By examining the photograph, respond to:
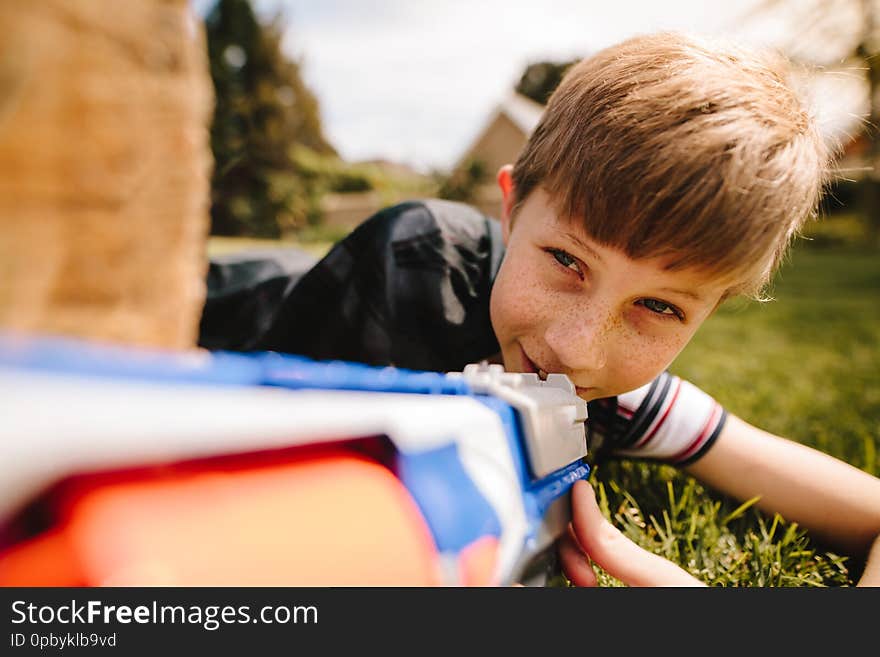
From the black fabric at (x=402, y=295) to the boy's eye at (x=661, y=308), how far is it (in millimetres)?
452

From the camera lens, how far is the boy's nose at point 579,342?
1112mm

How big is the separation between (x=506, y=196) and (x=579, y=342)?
1.97 ft

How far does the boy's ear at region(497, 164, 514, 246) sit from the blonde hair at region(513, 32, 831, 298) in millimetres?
201

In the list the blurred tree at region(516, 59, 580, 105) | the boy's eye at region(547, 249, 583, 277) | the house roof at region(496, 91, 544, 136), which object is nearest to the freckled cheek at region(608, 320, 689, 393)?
the boy's eye at region(547, 249, 583, 277)

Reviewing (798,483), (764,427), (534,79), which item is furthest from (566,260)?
(534,79)

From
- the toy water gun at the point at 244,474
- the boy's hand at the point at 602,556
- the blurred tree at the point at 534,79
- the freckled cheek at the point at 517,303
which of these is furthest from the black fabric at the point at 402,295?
the blurred tree at the point at 534,79

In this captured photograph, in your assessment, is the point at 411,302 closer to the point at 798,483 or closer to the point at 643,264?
the point at 643,264

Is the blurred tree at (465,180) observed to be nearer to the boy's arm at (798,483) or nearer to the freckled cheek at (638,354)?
the boy's arm at (798,483)

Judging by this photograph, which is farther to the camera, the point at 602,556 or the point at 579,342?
the point at 579,342

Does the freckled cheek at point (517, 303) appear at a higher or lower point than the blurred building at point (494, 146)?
higher

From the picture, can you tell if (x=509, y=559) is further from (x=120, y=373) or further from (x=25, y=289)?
(x=25, y=289)

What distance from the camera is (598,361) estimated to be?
1146 mm

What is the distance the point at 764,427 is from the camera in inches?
90.8

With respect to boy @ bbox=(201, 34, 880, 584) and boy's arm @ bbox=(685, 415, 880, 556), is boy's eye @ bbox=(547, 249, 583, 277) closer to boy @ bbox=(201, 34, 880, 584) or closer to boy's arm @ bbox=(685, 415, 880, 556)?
boy @ bbox=(201, 34, 880, 584)
